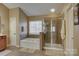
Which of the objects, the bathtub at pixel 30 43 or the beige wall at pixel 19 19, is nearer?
the beige wall at pixel 19 19

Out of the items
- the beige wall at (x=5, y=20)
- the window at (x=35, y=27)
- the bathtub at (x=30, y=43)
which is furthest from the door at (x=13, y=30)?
the window at (x=35, y=27)

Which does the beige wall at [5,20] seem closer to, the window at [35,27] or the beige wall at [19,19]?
the beige wall at [19,19]

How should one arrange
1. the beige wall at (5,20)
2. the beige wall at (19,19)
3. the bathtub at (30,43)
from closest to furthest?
the beige wall at (5,20), the beige wall at (19,19), the bathtub at (30,43)

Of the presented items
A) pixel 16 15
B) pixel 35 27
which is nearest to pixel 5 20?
pixel 16 15

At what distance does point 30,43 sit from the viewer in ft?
12.3

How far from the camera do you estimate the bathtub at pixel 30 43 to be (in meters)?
3.61

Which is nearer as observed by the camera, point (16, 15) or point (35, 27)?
point (16, 15)

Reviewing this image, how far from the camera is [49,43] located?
13.8 ft

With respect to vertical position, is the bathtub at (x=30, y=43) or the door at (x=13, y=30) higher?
the door at (x=13, y=30)

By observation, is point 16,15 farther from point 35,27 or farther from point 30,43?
point 30,43

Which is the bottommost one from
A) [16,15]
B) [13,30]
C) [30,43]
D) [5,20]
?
[30,43]

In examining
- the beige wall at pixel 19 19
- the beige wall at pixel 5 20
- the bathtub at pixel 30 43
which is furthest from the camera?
the bathtub at pixel 30 43

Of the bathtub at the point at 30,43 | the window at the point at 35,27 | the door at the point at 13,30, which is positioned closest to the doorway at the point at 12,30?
the door at the point at 13,30

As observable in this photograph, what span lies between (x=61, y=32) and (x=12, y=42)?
65.1 inches
